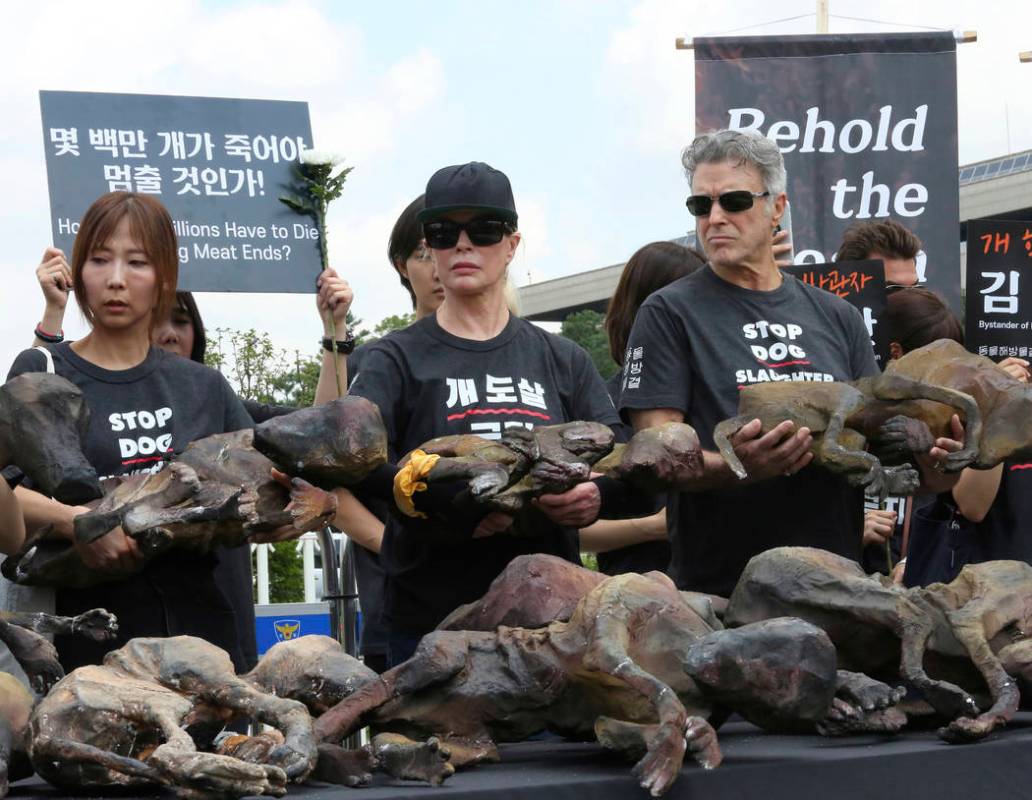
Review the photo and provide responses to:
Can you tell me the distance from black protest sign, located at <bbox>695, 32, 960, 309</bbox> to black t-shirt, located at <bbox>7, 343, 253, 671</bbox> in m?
3.57

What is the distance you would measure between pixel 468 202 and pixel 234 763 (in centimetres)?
166

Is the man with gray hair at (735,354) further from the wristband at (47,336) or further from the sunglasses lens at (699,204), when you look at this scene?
the wristband at (47,336)

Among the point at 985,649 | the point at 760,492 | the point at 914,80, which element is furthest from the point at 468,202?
the point at 914,80

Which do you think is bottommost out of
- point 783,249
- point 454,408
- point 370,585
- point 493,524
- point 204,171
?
point 370,585

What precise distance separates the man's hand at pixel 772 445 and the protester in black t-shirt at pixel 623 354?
55.5 inches

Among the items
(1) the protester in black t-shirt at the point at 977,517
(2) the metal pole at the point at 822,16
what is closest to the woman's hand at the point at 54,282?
(1) the protester in black t-shirt at the point at 977,517

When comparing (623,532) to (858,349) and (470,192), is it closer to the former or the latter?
(858,349)

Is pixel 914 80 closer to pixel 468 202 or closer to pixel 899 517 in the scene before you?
pixel 899 517

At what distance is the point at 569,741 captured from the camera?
9.18ft

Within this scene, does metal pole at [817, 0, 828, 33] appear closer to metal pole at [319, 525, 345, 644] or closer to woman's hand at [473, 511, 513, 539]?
metal pole at [319, 525, 345, 644]

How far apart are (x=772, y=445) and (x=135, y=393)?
1501 mm

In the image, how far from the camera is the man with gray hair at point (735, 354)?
3543 mm

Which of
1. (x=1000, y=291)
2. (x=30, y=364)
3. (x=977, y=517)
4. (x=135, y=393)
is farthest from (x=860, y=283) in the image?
(x=30, y=364)

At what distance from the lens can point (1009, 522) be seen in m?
4.06
